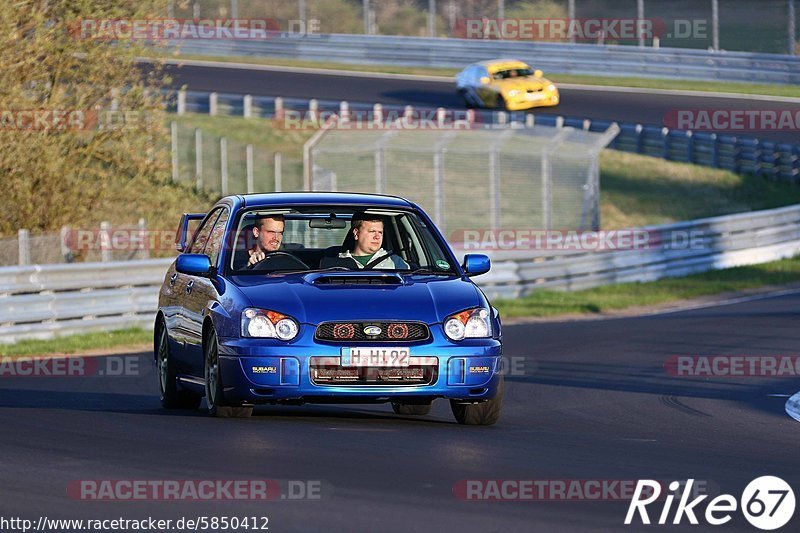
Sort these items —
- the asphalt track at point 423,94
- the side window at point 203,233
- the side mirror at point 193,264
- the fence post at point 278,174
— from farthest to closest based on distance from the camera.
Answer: the asphalt track at point 423,94 → the fence post at point 278,174 → the side window at point 203,233 → the side mirror at point 193,264

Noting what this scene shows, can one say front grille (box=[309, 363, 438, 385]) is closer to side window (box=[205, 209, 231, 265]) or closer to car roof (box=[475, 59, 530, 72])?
side window (box=[205, 209, 231, 265])

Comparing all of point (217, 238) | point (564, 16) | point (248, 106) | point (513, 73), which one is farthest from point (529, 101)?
point (217, 238)

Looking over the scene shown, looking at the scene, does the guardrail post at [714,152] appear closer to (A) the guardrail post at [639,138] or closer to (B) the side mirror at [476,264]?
(A) the guardrail post at [639,138]

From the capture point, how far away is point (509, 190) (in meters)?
30.6

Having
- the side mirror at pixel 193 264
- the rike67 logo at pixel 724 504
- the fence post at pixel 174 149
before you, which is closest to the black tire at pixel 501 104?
the fence post at pixel 174 149

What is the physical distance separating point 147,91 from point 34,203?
2.93 meters

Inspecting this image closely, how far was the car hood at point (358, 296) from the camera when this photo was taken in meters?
10.2

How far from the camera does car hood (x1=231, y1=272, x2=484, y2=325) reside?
33.6 feet

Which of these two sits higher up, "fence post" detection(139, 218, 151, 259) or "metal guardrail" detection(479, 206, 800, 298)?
"fence post" detection(139, 218, 151, 259)

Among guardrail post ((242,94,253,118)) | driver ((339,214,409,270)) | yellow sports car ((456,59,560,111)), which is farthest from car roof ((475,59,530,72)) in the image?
driver ((339,214,409,270))

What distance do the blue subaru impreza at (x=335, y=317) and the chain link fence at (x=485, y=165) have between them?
16021 mm

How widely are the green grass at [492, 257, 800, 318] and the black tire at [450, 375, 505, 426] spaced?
12735 mm

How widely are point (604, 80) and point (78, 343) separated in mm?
30544

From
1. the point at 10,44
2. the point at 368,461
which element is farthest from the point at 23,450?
the point at 10,44
